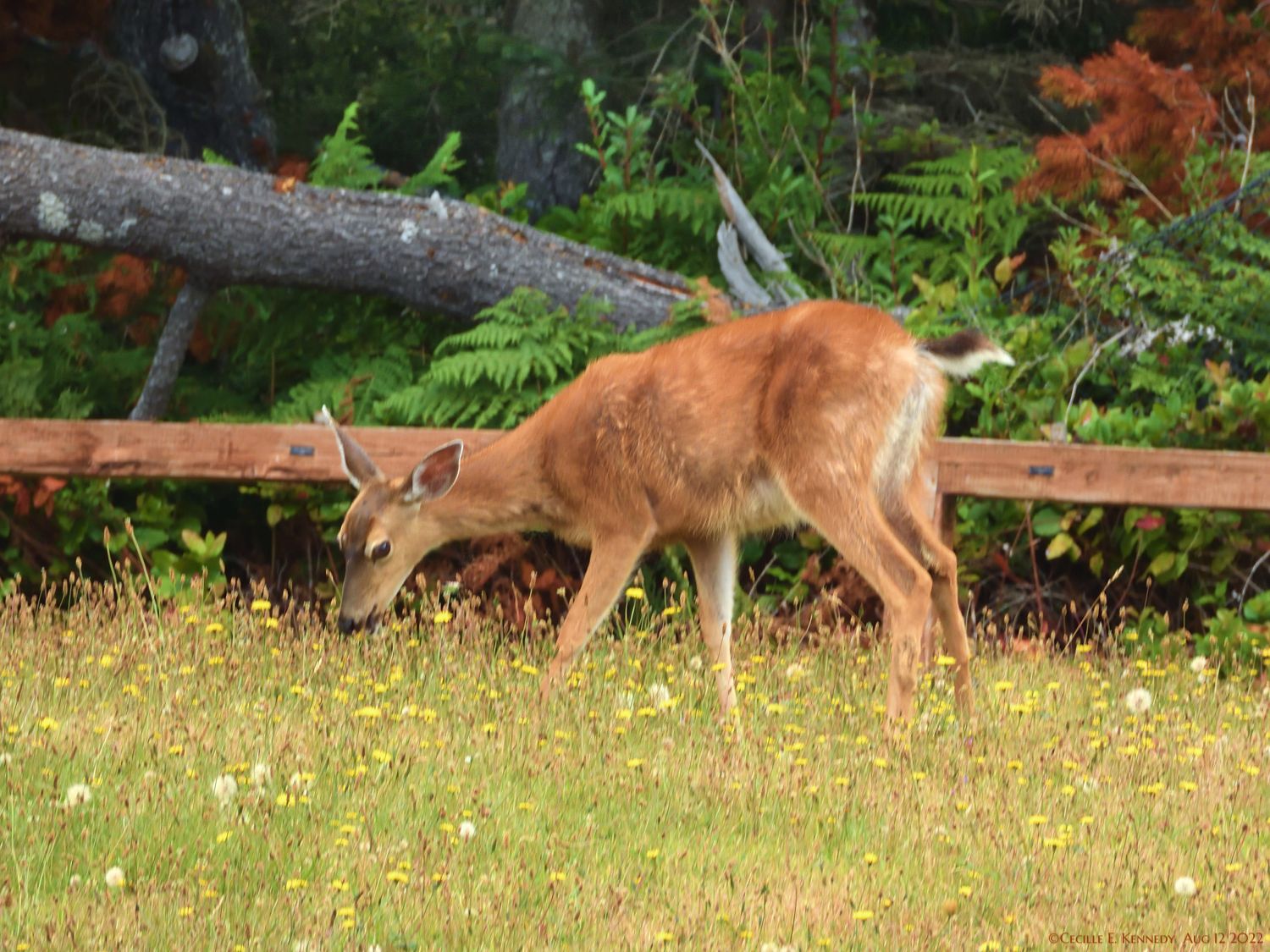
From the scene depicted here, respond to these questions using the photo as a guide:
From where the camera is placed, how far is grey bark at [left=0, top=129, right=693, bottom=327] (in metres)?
8.96

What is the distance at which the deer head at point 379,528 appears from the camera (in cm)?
680

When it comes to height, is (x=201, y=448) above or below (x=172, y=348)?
above

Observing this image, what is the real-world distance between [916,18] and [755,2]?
1549 millimetres

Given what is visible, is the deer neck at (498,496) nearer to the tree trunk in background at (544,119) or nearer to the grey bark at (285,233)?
the grey bark at (285,233)

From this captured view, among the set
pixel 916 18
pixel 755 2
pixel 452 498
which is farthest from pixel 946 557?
pixel 916 18

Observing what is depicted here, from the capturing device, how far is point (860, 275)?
10.2 metres

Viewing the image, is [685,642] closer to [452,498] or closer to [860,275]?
[452,498]

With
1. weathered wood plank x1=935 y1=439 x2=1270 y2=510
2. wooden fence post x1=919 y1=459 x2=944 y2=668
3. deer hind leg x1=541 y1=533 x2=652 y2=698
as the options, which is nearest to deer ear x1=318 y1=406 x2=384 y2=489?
deer hind leg x1=541 y1=533 x2=652 y2=698

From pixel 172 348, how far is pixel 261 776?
5168 mm

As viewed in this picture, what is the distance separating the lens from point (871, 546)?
6.09 meters

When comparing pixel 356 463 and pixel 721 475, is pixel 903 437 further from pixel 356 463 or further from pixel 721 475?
pixel 356 463

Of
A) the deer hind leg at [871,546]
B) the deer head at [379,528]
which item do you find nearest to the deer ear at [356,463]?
the deer head at [379,528]

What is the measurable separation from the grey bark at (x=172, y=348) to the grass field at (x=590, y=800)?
2.86 m

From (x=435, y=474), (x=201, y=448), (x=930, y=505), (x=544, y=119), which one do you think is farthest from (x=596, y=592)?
(x=544, y=119)
